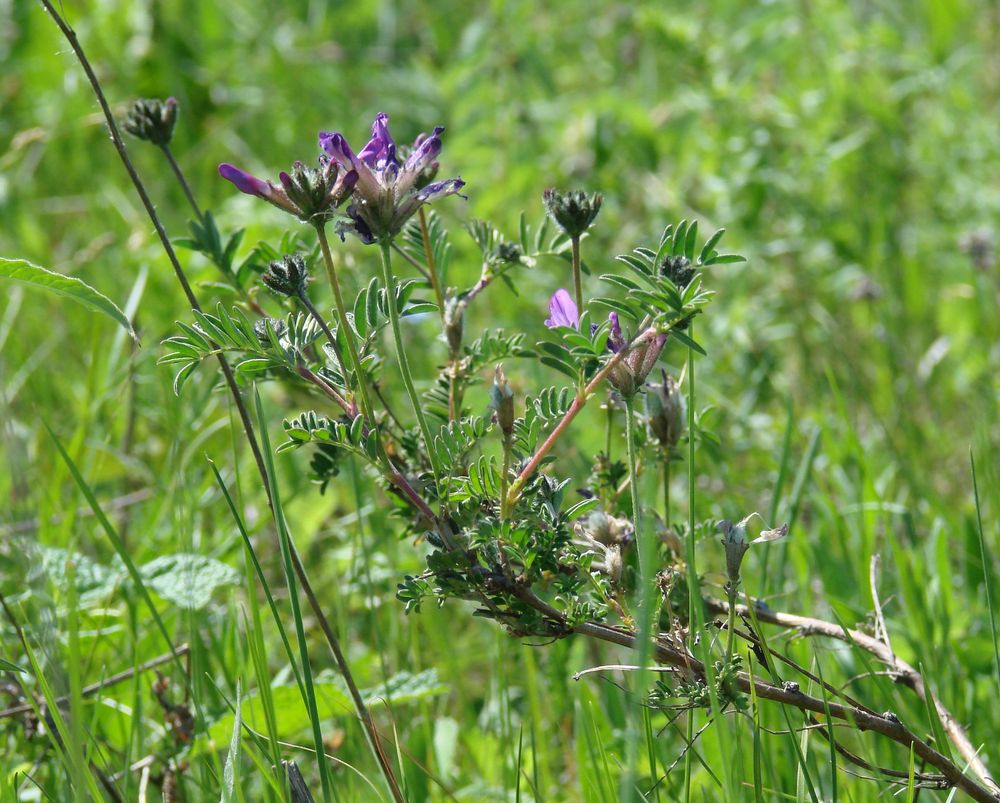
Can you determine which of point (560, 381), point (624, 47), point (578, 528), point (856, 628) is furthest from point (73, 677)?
point (624, 47)

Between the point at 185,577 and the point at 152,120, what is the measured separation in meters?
0.65

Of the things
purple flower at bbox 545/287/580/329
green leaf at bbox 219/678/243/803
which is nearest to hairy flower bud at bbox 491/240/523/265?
purple flower at bbox 545/287/580/329

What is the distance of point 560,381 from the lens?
264 cm

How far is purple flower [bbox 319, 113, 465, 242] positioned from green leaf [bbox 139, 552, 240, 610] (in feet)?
2.33

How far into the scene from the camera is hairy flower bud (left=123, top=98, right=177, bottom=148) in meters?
1.44

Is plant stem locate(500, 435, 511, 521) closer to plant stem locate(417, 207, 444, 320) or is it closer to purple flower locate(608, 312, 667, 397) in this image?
purple flower locate(608, 312, 667, 397)

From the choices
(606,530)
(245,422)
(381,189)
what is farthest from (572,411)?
(245,422)

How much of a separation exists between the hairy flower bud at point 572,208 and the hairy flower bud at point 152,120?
0.55 metres

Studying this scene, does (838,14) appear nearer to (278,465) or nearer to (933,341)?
(933,341)

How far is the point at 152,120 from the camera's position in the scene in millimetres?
1457

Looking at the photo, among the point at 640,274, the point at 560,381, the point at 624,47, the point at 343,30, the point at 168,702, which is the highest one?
the point at 343,30

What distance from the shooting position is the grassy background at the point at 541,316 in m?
1.65

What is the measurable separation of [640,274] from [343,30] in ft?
13.3

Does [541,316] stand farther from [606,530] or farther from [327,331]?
[327,331]
